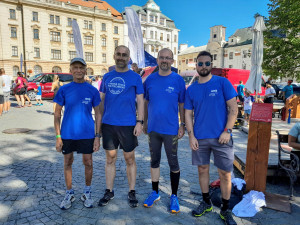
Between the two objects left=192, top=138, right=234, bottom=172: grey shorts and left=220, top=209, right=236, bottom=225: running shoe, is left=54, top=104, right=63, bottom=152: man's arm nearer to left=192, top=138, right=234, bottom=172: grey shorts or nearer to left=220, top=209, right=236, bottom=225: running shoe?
left=192, top=138, right=234, bottom=172: grey shorts

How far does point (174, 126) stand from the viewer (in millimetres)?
2959

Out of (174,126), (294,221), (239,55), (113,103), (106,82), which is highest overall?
(239,55)

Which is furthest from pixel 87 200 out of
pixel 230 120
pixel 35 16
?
pixel 35 16

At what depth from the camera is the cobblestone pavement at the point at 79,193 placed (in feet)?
9.25

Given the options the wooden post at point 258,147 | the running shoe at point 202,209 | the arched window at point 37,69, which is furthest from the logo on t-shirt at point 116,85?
the arched window at point 37,69

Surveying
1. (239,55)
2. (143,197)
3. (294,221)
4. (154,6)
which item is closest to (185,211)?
(143,197)

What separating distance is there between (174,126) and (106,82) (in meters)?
1.08

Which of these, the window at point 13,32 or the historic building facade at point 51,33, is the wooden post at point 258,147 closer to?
the historic building facade at point 51,33

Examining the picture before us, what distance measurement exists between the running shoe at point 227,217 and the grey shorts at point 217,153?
1.77ft

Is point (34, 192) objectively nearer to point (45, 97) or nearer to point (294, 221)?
point (294, 221)

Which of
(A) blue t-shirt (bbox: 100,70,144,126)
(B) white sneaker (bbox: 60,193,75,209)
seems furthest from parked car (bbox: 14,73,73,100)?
(A) blue t-shirt (bbox: 100,70,144,126)

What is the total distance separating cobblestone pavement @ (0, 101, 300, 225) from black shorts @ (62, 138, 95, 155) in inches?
30.0

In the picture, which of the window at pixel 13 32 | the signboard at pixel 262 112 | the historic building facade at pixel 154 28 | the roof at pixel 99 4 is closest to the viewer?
the signboard at pixel 262 112

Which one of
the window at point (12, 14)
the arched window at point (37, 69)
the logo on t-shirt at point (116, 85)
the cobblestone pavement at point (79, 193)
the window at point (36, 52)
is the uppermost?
the window at point (12, 14)
